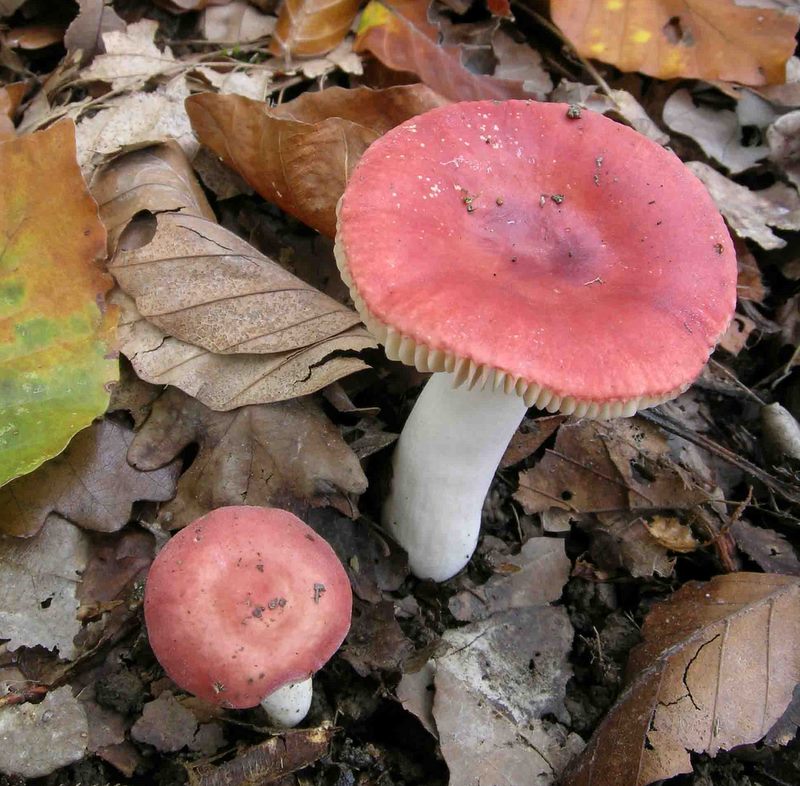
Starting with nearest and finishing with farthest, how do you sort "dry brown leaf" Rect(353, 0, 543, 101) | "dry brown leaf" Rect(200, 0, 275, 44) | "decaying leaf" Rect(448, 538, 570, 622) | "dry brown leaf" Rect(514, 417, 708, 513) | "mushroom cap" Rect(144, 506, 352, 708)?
1. "mushroom cap" Rect(144, 506, 352, 708)
2. "decaying leaf" Rect(448, 538, 570, 622)
3. "dry brown leaf" Rect(514, 417, 708, 513)
4. "dry brown leaf" Rect(353, 0, 543, 101)
5. "dry brown leaf" Rect(200, 0, 275, 44)

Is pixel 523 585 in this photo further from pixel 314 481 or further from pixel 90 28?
pixel 90 28

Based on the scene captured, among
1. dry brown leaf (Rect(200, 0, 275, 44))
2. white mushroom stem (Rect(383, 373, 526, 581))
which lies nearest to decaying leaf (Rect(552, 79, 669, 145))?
dry brown leaf (Rect(200, 0, 275, 44))

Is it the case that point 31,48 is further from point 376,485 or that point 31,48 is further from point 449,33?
point 376,485

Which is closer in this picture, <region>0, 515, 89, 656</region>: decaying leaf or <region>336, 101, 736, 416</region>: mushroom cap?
<region>336, 101, 736, 416</region>: mushroom cap

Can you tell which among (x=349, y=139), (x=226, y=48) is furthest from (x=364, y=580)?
(x=226, y=48)

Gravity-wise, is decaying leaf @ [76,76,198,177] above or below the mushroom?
below

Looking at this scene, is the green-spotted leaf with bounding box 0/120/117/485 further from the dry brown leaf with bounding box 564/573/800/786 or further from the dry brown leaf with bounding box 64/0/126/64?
the dry brown leaf with bounding box 564/573/800/786

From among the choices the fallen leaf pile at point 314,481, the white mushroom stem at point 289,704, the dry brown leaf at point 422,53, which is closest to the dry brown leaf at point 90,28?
the fallen leaf pile at point 314,481

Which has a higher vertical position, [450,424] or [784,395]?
[450,424]

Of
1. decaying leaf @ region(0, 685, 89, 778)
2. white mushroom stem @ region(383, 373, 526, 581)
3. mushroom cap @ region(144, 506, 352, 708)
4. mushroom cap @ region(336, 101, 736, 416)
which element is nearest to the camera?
mushroom cap @ region(336, 101, 736, 416)
